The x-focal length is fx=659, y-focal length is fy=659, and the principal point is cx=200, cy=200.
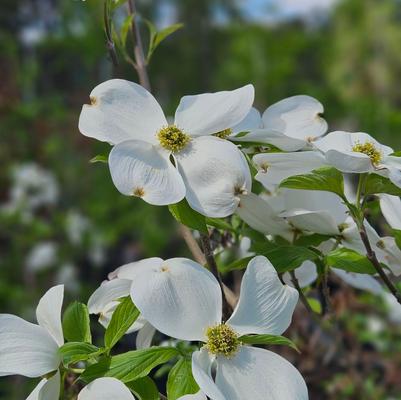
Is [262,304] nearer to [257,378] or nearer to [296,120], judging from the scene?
[257,378]

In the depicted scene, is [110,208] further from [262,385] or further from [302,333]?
[262,385]

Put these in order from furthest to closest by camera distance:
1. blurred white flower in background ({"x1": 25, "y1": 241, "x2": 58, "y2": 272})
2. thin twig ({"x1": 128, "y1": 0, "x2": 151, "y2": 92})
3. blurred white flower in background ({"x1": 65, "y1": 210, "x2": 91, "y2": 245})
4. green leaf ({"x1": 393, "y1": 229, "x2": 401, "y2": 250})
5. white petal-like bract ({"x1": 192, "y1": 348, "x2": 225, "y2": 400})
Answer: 1. blurred white flower in background ({"x1": 65, "y1": 210, "x2": 91, "y2": 245})
2. blurred white flower in background ({"x1": 25, "y1": 241, "x2": 58, "y2": 272})
3. thin twig ({"x1": 128, "y1": 0, "x2": 151, "y2": 92})
4. green leaf ({"x1": 393, "y1": 229, "x2": 401, "y2": 250})
5. white petal-like bract ({"x1": 192, "y1": 348, "x2": 225, "y2": 400})

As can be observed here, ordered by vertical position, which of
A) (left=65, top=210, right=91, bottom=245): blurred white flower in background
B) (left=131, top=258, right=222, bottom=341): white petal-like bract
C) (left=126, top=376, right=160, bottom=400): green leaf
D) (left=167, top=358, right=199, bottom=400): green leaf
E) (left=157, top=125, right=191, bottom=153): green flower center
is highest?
(left=157, top=125, right=191, bottom=153): green flower center

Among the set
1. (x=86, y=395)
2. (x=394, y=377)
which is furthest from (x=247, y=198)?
(x=394, y=377)

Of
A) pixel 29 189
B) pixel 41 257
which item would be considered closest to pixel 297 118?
pixel 41 257

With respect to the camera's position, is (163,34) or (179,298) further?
(163,34)

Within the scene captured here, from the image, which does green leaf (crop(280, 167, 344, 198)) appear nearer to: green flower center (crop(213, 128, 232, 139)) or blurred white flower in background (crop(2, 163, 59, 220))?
green flower center (crop(213, 128, 232, 139))

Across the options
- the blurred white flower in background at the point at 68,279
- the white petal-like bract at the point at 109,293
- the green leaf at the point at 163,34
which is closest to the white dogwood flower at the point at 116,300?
the white petal-like bract at the point at 109,293

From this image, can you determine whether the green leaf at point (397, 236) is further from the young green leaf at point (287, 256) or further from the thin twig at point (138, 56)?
the thin twig at point (138, 56)

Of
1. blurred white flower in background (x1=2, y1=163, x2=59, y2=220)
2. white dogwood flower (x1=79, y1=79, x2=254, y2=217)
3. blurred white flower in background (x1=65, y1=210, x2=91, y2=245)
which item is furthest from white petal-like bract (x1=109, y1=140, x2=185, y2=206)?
blurred white flower in background (x1=65, y1=210, x2=91, y2=245)
